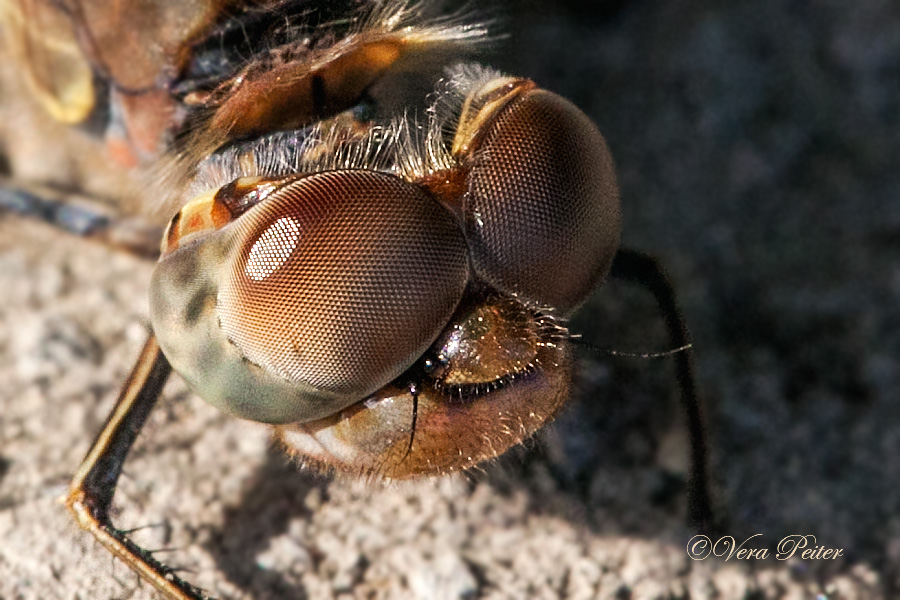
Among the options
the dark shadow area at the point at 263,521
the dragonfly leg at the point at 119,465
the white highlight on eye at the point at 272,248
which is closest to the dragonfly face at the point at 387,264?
the white highlight on eye at the point at 272,248

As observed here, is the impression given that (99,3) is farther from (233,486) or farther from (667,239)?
(667,239)

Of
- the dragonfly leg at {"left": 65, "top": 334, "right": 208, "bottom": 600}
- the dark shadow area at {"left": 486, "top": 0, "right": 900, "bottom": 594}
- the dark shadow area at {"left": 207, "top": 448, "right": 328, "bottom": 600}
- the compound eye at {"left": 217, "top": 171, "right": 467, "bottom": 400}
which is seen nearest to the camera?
the compound eye at {"left": 217, "top": 171, "right": 467, "bottom": 400}

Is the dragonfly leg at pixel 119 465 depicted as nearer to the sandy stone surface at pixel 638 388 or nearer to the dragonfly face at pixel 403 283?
the sandy stone surface at pixel 638 388

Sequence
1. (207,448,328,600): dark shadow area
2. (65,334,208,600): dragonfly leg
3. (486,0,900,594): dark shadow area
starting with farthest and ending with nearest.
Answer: (486,0,900,594): dark shadow area → (207,448,328,600): dark shadow area → (65,334,208,600): dragonfly leg

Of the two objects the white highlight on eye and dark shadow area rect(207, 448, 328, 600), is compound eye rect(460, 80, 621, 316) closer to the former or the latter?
the white highlight on eye

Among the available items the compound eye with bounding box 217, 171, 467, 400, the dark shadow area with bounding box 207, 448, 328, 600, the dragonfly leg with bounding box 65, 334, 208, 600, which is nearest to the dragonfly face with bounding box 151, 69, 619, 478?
the compound eye with bounding box 217, 171, 467, 400
